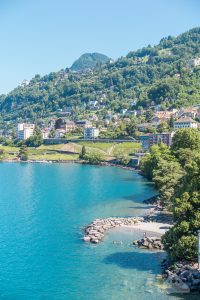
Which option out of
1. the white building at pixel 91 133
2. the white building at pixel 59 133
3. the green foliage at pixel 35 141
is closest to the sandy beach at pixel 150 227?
the white building at pixel 91 133

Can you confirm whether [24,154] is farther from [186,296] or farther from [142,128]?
[186,296]

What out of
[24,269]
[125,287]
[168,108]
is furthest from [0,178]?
[168,108]

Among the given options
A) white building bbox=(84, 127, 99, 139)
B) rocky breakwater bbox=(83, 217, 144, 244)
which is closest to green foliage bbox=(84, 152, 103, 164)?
white building bbox=(84, 127, 99, 139)

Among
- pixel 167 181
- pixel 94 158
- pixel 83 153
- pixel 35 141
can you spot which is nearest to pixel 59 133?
pixel 35 141

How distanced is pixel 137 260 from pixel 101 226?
9180mm

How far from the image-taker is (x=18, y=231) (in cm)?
4138

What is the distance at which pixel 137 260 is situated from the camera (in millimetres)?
31781

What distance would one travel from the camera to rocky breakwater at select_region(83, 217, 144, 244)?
3716cm

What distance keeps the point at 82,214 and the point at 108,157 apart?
60365 millimetres

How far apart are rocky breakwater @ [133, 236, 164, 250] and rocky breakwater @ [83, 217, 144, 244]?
11.8 ft

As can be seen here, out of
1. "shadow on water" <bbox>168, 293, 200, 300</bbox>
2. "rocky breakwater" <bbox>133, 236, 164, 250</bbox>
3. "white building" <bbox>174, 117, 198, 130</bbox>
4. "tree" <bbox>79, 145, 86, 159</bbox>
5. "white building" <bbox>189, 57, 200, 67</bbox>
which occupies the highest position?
"white building" <bbox>189, 57, 200, 67</bbox>

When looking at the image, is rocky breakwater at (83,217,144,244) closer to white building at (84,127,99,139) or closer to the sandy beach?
the sandy beach

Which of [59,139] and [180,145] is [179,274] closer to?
[180,145]

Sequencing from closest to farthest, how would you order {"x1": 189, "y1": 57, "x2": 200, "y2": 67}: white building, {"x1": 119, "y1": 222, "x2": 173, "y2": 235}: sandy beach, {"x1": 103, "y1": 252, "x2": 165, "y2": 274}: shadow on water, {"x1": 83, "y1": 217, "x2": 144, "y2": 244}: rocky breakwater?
{"x1": 103, "y1": 252, "x2": 165, "y2": 274}: shadow on water < {"x1": 83, "y1": 217, "x2": 144, "y2": 244}: rocky breakwater < {"x1": 119, "y1": 222, "x2": 173, "y2": 235}: sandy beach < {"x1": 189, "y1": 57, "x2": 200, "y2": 67}: white building
